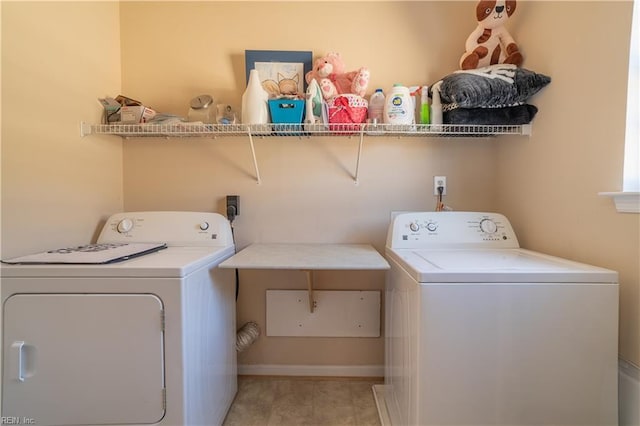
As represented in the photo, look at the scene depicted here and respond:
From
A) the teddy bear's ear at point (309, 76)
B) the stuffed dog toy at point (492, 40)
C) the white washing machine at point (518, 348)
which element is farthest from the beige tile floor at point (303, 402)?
the stuffed dog toy at point (492, 40)

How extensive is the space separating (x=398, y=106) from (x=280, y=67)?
75cm

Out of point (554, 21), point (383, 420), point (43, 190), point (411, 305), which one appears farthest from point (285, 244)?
point (554, 21)

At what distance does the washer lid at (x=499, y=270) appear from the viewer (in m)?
0.93

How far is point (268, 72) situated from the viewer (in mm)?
1679

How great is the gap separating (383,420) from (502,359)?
2.53ft

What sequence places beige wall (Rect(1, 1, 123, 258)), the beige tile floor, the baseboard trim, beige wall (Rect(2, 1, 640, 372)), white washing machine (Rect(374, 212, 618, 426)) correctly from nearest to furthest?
white washing machine (Rect(374, 212, 618, 426))
beige wall (Rect(1, 1, 123, 258))
the beige tile floor
beige wall (Rect(2, 1, 640, 372))
the baseboard trim

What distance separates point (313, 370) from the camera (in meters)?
1.77

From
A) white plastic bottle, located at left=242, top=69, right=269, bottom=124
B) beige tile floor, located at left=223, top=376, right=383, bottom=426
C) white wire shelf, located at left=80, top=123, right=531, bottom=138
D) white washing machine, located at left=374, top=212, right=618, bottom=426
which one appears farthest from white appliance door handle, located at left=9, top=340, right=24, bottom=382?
white washing machine, located at left=374, top=212, right=618, bottom=426

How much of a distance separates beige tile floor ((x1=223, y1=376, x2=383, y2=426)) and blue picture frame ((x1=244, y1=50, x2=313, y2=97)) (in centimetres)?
176

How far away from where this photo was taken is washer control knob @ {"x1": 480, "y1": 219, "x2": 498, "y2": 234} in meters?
1.48

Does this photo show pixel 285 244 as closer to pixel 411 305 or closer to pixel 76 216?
pixel 411 305

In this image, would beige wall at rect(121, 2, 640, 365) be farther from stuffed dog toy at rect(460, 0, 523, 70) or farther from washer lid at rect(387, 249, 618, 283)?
washer lid at rect(387, 249, 618, 283)

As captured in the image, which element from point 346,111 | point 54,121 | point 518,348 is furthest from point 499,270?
point 54,121

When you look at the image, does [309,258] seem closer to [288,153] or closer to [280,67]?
[288,153]
